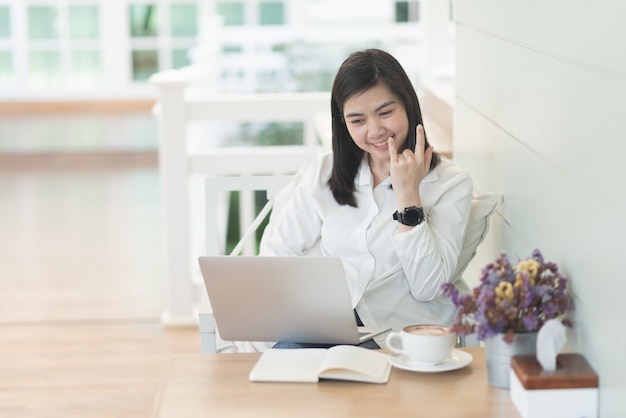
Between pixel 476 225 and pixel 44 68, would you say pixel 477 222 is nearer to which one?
pixel 476 225

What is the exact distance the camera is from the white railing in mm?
4312

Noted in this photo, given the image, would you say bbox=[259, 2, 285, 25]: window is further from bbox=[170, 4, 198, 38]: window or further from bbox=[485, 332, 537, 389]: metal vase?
bbox=[485, 332, 537, 389]: metal vase

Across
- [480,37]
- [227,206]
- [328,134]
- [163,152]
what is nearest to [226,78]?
[227,206]

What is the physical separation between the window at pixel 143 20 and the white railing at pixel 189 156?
505 centimetres

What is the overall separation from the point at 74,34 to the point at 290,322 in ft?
26.1

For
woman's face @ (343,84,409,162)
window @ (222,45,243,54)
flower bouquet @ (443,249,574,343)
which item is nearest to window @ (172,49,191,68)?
window @ (222,45,243,54)

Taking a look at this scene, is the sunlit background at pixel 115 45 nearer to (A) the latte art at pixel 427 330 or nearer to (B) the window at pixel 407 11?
(B) the window at pixel 407 11

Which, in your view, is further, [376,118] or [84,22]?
[84,22]

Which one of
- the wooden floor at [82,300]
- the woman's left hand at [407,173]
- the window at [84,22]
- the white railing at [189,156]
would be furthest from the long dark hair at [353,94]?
the window at [84,22]

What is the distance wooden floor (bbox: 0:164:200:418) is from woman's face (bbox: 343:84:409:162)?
1.57m

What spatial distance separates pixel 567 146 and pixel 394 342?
1.50ft

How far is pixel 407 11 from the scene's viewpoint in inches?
259

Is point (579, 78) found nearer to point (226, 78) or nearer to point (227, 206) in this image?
point (227, 206)

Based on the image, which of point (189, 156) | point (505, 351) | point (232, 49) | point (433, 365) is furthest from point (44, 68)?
point (505, 351)
